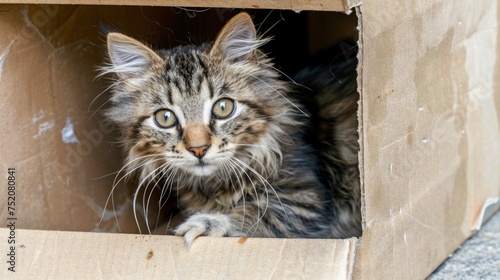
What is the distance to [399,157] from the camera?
1.82 metres

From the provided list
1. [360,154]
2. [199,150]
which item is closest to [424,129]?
[360,154]

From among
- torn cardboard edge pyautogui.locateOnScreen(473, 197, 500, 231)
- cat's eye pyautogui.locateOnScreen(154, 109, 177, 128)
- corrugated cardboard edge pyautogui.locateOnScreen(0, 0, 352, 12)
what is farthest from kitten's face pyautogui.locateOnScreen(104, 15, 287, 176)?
torn cardboard edge pyautogui.locateOnScreen(473, 197, 500, 231)

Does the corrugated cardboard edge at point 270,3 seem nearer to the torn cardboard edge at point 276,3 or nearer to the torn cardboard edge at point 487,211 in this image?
the torn cardboard edge at point 276,3

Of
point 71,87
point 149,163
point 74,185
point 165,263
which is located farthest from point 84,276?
point 71,87

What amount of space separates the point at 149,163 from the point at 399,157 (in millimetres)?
787

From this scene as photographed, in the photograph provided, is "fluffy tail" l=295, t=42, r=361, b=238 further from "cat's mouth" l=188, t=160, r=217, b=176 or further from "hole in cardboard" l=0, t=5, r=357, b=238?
"cat's mouth" l=188, t=160, r=217, b=176

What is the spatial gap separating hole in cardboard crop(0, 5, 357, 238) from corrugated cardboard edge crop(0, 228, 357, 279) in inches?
13.5

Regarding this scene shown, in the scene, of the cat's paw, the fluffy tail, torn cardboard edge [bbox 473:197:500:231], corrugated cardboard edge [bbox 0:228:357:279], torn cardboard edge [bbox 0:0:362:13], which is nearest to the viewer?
torn cardboard edge [bbox 0:0:362:13]

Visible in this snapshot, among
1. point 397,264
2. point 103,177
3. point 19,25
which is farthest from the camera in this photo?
point 103,177

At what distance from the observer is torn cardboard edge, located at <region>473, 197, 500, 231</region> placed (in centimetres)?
241

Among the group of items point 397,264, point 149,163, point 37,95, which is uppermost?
point 37,95

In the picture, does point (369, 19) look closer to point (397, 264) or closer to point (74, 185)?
point (397, 264)

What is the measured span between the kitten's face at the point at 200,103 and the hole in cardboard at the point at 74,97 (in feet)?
0.50

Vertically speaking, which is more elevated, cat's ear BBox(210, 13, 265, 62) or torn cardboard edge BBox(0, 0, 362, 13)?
torn cardboard edge BBox(0, 0, 362, 13)
